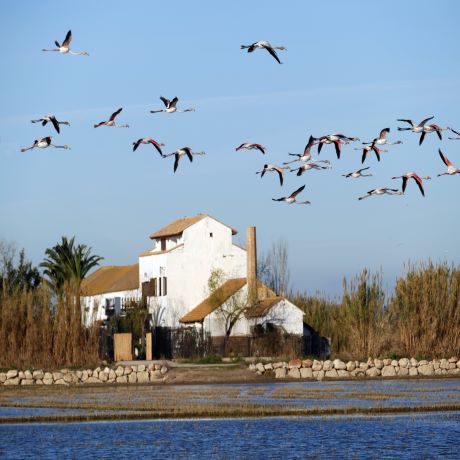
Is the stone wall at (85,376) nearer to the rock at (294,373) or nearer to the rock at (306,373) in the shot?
the rock at (294,373)

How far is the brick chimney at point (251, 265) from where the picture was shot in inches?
2785

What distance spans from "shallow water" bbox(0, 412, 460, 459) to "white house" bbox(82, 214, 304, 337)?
41.7 meters

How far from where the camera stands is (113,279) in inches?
3423

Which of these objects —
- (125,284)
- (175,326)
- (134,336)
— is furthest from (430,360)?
(125,284)

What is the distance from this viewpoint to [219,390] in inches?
1617

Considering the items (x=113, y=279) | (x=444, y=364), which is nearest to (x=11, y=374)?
(x=444, y=364)

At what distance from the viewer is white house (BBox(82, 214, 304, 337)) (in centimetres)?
7119

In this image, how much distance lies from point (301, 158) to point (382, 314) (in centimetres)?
1719

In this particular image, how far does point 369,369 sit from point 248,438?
25.2 m

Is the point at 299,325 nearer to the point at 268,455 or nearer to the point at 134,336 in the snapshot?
the point at 134,336

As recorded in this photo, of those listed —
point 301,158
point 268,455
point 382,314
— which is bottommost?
point 268,455

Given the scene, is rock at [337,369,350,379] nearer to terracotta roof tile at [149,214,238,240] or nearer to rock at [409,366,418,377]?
rock at [409,366,418,377]

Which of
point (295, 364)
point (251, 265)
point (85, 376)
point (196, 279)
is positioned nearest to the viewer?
point (85, 376)

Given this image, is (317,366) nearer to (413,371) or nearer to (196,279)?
(413,371)
